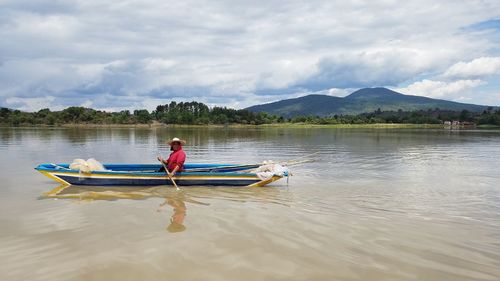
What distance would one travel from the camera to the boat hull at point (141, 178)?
52.6ft

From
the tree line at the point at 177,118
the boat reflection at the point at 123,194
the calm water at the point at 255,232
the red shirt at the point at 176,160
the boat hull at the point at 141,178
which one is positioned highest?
the tree line at the point at 177,118

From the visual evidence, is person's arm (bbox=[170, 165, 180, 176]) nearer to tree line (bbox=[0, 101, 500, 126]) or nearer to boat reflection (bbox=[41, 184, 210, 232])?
boat reflection (bbox=[41, 184, 210, 232])

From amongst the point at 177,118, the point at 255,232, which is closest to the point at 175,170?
the point at 255,232

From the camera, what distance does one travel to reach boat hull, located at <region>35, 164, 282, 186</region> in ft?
52.6

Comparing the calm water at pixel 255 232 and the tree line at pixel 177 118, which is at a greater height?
the tree line at pixel 177 118

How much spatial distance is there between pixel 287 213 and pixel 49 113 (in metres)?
152

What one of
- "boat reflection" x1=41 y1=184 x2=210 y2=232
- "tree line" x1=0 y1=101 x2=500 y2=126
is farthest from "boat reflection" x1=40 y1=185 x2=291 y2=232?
"tree line" x1=0 y1=101 x2=500 y2=126

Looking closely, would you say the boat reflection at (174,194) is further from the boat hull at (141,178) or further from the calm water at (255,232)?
the boat hull at (141,178)

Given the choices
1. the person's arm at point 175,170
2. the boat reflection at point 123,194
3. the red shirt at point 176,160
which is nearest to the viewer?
the boat reflection at point 123,194

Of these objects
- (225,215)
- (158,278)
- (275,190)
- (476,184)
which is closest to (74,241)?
(158,278)

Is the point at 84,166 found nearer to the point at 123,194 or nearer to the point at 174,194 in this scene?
the point at 123,194

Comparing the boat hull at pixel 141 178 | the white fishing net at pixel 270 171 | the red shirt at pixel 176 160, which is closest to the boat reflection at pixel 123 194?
the boat hull at pixel 141 178

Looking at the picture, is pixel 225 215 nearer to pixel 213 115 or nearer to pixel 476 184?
pixel 476 184

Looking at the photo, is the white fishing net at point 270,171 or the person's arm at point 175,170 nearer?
the person's arm at point 175,170
